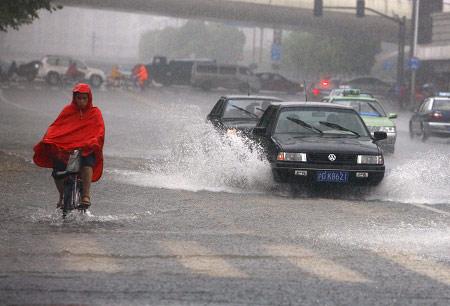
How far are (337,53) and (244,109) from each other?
81543 millimetres

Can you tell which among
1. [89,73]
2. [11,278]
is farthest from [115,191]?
[89,73]

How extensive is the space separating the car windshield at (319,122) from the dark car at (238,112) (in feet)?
9.34

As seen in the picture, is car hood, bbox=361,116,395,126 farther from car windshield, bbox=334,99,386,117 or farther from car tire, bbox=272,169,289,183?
car tire, bbox=272,169,289,183

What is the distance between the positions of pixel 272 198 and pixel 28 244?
18.0 feet

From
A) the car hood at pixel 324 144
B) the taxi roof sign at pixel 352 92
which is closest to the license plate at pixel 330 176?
the car hood at pixel 324 144

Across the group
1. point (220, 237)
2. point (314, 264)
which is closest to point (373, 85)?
point (220, 237)

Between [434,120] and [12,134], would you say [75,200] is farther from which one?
[434,120]

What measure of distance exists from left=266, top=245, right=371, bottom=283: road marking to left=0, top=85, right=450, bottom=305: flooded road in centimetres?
1

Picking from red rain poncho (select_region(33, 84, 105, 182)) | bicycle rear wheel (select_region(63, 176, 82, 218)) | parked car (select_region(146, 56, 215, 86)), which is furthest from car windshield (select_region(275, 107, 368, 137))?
parked car (select_region(146, 56, 215, 86))

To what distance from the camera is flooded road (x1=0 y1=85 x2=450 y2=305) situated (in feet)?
25.3

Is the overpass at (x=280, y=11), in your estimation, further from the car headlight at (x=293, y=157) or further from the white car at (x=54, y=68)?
the car headlight at (x=293, y=157)

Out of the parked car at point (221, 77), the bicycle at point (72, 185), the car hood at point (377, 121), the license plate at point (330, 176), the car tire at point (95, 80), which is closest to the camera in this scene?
the bicycle at point (72, 185)

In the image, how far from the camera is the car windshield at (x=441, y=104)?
3319 centimetres

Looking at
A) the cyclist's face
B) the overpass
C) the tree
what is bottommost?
the cyclist's face
